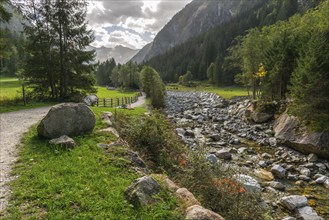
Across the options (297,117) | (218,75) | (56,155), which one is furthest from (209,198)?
(218,75)

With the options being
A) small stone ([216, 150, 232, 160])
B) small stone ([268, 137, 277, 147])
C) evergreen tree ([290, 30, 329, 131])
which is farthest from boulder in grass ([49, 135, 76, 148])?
evergreen tree ([290, 30, 329, 131])

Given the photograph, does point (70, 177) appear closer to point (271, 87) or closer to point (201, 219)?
point (201, 219)

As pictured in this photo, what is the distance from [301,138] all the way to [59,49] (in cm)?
2487

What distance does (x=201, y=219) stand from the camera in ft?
16.1

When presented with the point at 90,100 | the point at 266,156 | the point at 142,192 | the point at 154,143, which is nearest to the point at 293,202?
the point at 154,143

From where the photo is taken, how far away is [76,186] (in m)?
6.50

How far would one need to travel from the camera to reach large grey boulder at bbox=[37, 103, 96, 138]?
33.8ft

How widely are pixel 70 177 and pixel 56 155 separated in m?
2.13

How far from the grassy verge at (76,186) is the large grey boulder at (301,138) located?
589 inches

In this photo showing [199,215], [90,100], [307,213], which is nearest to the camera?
[199,215]

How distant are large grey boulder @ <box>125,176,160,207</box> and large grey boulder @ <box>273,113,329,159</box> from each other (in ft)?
51.0

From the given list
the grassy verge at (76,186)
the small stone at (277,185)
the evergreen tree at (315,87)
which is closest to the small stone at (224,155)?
the small stone at (277,185)

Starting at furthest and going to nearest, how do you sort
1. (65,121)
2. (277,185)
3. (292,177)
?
(292,177) < (277,185) < (65,121)

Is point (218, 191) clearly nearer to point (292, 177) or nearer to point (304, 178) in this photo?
point (292, 177)
